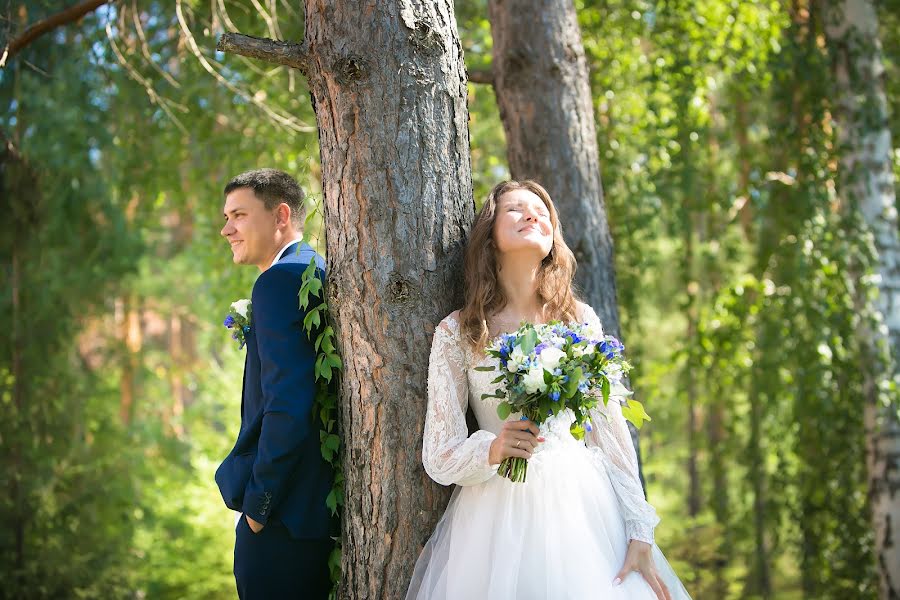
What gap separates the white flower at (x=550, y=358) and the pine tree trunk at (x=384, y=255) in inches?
19.9

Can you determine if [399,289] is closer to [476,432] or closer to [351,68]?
[476,432]

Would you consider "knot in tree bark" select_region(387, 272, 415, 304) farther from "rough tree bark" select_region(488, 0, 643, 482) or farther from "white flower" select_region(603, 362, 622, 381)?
"rough tree bark" select_region(488, 0, 643, 482)

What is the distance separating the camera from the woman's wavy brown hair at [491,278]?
9.08 ft

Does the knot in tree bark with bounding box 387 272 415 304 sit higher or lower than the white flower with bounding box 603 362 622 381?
higher

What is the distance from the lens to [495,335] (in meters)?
2.84

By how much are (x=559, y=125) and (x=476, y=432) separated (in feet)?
6.54

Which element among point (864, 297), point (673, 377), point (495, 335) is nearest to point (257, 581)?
point (495, 335)

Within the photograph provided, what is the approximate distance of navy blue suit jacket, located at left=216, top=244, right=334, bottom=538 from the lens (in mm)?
2773

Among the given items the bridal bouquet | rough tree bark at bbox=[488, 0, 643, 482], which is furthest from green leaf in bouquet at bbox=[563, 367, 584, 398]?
rough tree bark at bbox=[488, 0, 643, 482]

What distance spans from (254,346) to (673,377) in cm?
1085

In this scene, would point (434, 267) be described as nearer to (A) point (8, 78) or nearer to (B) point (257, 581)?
(B) point (257, 581)

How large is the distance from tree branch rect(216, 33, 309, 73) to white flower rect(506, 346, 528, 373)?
1.20 m

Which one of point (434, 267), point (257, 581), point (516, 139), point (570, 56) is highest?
point (570, 56)

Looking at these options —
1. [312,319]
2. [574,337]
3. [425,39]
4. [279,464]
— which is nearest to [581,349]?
[574,337]
